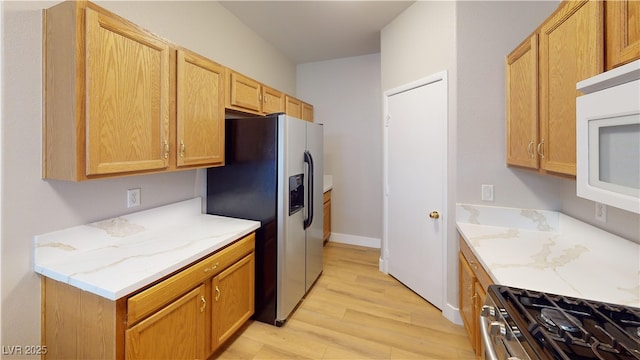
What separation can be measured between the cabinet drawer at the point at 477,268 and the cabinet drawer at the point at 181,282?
153 centimetres

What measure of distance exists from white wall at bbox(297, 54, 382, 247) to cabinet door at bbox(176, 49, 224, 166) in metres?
2.25

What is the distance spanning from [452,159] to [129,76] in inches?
88.4

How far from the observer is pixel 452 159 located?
6.91 ft

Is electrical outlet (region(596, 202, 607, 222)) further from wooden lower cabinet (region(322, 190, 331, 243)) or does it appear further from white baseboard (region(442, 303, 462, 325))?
wooden lower cabinet (region(322, 190, 331, 243))

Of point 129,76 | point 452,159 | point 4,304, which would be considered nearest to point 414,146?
point 452,159

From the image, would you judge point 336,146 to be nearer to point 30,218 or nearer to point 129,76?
point 129,76

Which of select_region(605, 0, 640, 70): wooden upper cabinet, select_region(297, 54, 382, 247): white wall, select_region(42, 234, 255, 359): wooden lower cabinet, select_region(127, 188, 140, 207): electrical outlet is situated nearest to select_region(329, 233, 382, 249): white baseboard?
select_region(297, 54, 382, 247): white wall

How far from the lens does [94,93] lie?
1.22 meters

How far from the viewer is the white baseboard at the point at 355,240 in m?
3.88

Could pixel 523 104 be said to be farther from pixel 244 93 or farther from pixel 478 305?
pixel 244 93

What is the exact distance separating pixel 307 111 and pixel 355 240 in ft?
6.88

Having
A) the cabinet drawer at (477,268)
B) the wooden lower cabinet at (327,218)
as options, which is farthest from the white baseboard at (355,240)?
the cabinet drawer at (477,268)

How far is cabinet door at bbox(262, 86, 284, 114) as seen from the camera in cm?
268

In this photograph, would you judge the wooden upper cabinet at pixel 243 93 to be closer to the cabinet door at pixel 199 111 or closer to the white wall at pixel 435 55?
the cabinet door at pixel 199 111
